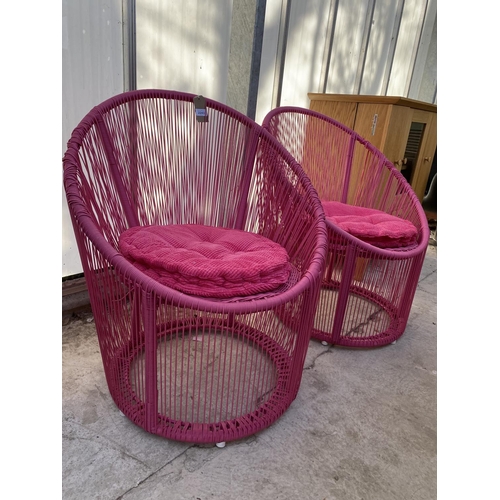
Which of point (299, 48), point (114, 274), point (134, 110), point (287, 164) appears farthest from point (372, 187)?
point (114, 274)

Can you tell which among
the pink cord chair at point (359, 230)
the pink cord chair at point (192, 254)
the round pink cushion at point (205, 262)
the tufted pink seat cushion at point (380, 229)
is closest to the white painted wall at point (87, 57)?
the pink cord chair at point (192, 254)

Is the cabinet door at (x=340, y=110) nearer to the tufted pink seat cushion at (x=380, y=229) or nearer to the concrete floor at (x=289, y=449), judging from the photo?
the tufted pink seat cushion at (x=380, y=229)

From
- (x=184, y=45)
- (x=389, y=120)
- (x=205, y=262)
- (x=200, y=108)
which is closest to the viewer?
(x=205, y=262)

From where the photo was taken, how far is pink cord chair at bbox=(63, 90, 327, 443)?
110 centimetres

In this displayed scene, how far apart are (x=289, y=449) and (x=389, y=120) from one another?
193cm

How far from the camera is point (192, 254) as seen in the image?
4.00ft

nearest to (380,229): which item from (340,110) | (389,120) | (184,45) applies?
(389,120)

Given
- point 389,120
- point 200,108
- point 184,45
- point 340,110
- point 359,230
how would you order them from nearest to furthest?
1. point 200,108
2. point 359,230
3. point 184,45
4. point 389,120
5. point 340,110

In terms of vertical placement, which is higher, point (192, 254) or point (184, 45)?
point (184, 45)

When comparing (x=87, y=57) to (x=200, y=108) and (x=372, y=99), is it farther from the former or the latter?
(x=372, y=99)

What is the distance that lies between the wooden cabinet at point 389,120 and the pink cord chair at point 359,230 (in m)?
0.28

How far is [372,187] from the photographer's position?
2.23 meters

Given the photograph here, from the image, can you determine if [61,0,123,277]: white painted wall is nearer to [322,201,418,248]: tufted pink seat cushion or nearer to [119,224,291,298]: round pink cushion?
[119,224,291,298]: round pink cushion
